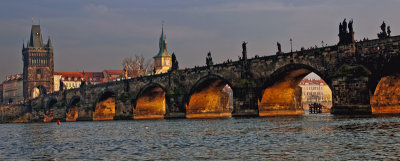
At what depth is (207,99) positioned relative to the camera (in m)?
72.1

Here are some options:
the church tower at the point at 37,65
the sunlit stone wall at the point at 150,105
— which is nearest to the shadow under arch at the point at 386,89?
the sunlit stone wall at the point at 150,105

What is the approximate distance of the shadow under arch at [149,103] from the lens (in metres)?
83.8

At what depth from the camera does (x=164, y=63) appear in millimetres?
195000

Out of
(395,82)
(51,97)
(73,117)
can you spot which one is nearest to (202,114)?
(395,82)

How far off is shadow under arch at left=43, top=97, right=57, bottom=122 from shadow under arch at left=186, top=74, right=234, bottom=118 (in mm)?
56169

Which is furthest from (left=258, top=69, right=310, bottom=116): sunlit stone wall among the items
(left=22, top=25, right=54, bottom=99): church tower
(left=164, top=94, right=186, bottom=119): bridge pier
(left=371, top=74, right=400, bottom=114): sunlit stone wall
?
(left=22, top=25, right=54, bottom=99): church tower

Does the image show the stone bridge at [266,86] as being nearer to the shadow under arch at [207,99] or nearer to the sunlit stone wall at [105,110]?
the shadow under arch at [207,99]

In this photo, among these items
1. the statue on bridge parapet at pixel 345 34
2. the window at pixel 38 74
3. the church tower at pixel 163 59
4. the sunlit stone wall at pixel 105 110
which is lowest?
the sunlit stone wall at pixel 105 110

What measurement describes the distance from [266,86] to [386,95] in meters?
15.1

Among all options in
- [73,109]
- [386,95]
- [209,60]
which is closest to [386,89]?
[386,95]

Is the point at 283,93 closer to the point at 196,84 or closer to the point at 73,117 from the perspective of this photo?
the point at 196,84

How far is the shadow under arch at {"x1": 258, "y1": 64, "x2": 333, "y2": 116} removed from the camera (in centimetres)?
5467

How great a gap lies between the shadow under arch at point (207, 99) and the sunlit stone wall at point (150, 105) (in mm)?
12999

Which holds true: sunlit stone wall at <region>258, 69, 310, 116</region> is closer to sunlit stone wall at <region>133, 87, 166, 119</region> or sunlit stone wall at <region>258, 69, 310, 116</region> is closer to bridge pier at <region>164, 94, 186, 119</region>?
bridge pier at <region>164, 94, 186, 119</region>
